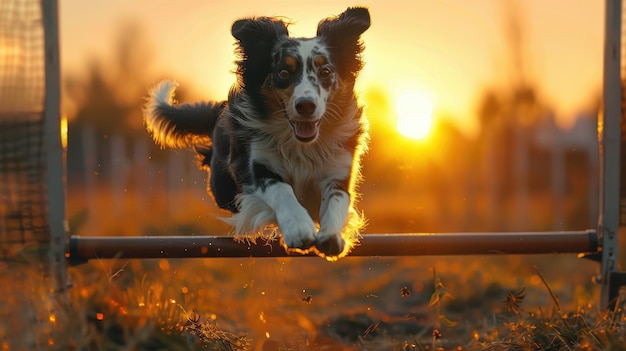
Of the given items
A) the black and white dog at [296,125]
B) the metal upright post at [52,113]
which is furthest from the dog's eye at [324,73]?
the metal upright post at [52,113]

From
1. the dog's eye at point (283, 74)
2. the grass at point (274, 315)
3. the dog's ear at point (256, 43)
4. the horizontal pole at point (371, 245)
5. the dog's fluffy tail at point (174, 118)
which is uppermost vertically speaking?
the dog's ear at point (256, 43)

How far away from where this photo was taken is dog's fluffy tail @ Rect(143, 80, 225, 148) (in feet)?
20.7

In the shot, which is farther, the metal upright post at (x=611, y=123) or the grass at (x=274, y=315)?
the metal upright post at (x=611, y=123)

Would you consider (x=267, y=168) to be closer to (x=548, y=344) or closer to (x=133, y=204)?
(x=548, y=344)

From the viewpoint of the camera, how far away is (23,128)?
5258 mm

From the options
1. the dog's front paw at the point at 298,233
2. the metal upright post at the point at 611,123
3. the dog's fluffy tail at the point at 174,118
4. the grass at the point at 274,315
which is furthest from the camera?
the dog's fluffy tail at the point at 174,118

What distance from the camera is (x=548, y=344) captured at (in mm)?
4266

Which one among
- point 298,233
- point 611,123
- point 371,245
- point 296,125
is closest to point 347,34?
point 296,125

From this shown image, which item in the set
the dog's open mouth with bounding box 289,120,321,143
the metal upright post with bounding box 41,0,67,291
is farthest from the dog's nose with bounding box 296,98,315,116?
the metal upright post with bounding box 41,0,67,291

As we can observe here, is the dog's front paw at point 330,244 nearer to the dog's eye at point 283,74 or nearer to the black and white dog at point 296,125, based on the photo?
the black and white dog at point 296,125

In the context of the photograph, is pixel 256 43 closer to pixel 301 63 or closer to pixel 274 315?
pixel 301 63

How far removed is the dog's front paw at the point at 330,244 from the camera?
4.30m

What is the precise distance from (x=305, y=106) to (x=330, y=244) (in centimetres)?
71

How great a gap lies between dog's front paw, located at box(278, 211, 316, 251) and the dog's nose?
1.78 feet
